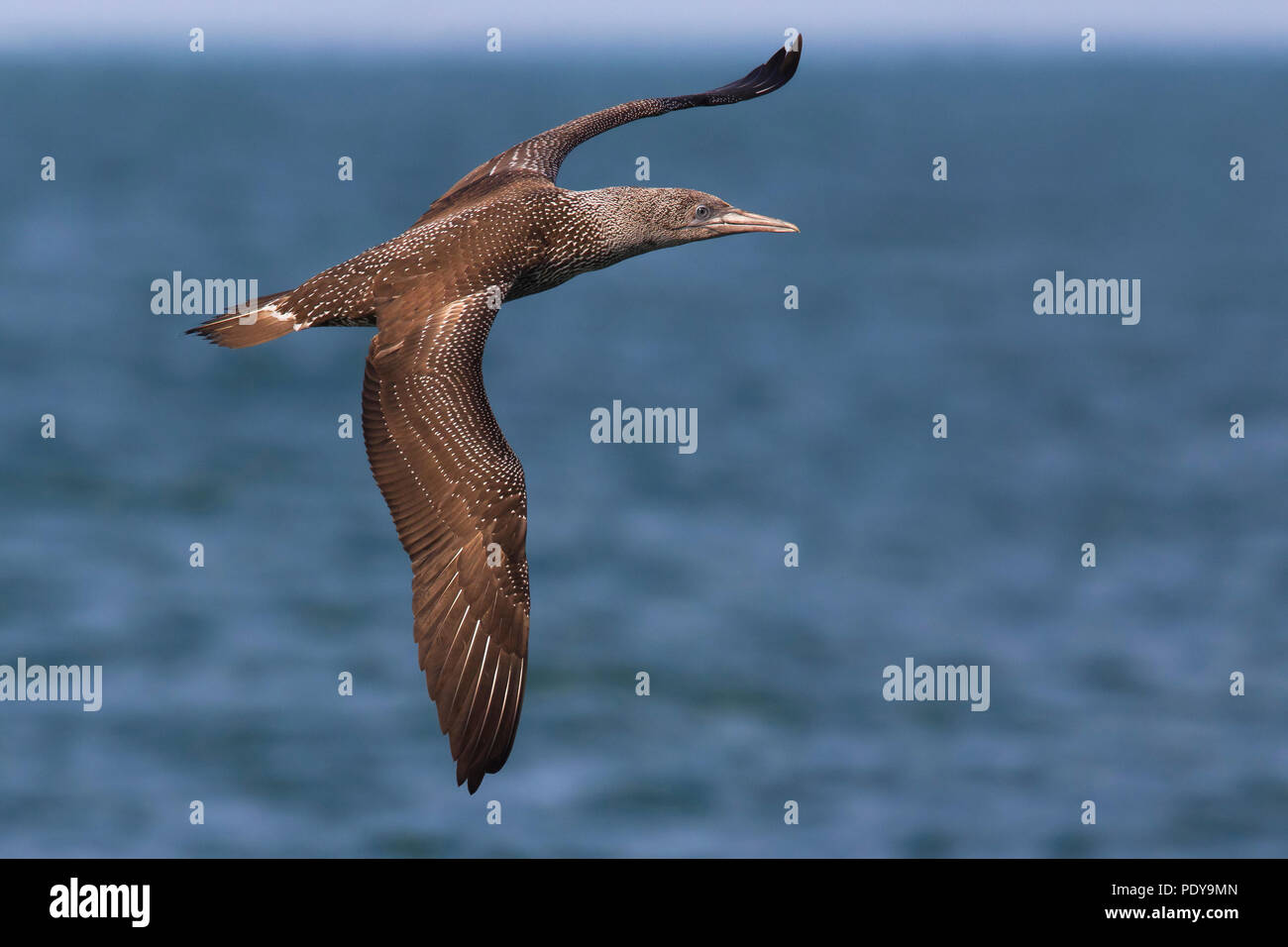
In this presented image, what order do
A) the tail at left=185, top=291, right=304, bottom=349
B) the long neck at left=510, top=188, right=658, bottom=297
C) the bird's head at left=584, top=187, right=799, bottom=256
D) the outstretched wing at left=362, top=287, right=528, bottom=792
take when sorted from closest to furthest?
1. the outstretched wing at left=362, top=287, right=528, bottom=792
2. the tail at left=185, top=291, right=304, bottom=349
3. the long neck at left=510, top=188, right=658, bottom=297
4. the bird's head at left=584, top=187, right=799, bottom=256

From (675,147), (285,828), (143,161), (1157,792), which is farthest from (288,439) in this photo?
(143,161)

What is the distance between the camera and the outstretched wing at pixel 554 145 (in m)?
17.8

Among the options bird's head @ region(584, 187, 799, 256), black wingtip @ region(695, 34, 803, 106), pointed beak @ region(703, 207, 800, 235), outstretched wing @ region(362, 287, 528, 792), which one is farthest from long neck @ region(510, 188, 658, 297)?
black wingtip @ region(695, 34, 803, 106)

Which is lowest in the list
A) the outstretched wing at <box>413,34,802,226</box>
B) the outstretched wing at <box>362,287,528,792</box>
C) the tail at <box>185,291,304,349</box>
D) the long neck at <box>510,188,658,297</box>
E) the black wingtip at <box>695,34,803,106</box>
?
the outstretched wing at <box>362,287,528,792</box>

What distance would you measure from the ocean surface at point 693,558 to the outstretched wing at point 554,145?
1302 inches

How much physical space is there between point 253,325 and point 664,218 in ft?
13.4

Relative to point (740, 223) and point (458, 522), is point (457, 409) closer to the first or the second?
point (458, 522)

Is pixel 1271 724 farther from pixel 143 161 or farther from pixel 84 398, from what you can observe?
pixel 143 161

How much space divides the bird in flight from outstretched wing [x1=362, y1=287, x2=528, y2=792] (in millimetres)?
11

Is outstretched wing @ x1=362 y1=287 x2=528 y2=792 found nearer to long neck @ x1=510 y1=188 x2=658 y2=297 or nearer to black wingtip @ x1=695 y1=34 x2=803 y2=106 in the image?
long neck @ x1=510 y1=188 x2=658 y2=297

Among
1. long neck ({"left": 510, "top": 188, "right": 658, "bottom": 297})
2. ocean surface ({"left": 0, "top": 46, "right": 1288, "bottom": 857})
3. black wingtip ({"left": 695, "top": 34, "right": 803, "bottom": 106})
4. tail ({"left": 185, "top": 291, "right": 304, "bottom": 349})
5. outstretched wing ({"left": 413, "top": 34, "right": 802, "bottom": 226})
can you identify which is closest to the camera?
tail ({"left": 185, "top": 291, "right": 304, "bottom": 349})

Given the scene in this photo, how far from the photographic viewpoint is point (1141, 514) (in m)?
83.9

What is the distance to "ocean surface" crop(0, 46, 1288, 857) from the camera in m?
55.8

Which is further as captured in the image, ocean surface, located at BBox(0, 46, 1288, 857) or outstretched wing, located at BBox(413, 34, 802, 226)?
ocean surface, located at BBox(0, 46, 1288, 857)
